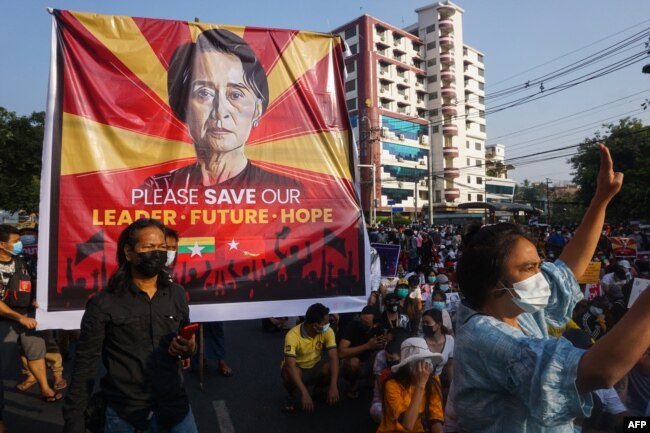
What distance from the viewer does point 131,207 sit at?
3.29 m

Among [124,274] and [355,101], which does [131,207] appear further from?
[355,101]

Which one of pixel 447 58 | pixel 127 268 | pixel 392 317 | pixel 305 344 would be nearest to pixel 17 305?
pixel 305 344

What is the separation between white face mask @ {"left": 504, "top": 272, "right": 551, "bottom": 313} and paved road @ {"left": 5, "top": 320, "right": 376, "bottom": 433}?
331cm

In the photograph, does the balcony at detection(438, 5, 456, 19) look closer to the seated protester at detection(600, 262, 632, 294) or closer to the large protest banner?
the seated protester at detection(600, 262, 632, 294)

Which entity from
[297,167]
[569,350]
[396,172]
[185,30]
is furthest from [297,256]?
[396,172]

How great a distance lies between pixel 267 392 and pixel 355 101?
152ft

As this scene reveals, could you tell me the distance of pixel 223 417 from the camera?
4.36m

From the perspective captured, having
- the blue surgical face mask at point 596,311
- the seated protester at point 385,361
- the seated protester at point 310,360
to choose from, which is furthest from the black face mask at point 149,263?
the blue surgical face mask at point 596,311

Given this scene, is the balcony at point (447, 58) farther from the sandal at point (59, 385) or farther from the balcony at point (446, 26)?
the sandal at point (59, 385)

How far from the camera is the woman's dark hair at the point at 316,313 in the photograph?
379cm

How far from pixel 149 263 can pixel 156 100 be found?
5.25ft

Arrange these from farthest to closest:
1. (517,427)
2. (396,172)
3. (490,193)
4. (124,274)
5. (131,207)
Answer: (490,193)
(396,172)
(131,207)
(124,274)
(517,427)

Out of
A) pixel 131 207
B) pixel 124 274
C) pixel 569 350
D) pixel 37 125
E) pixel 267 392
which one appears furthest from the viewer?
pixel 37 125

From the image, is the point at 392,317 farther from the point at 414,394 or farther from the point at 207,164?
the point at 207,164
